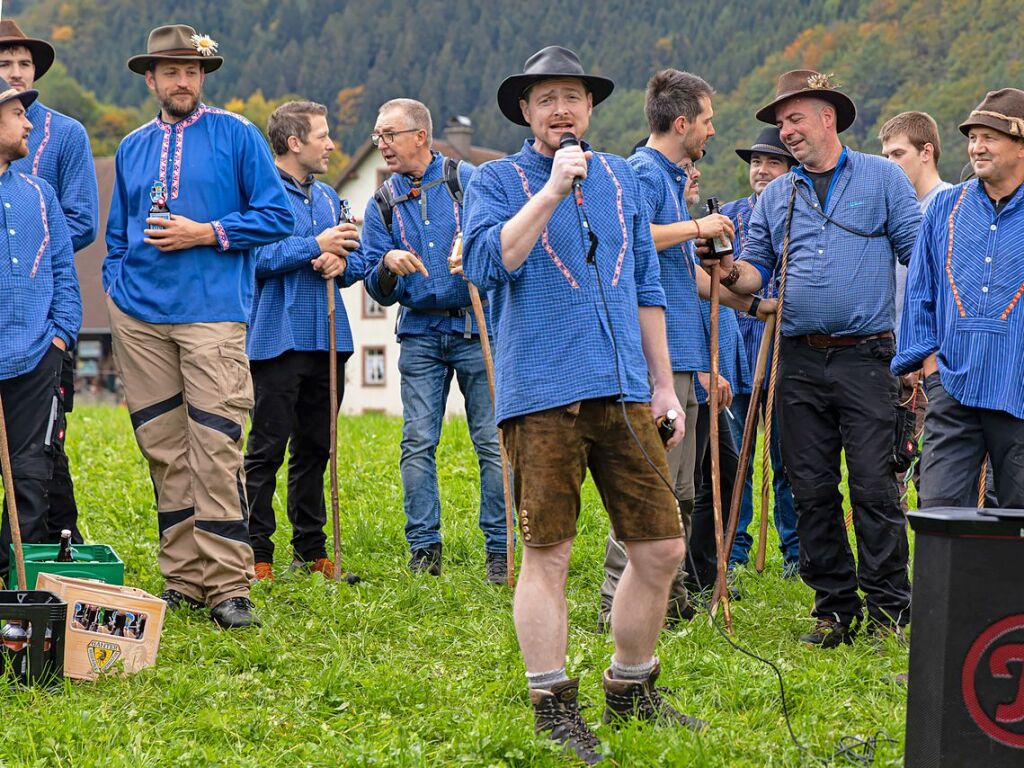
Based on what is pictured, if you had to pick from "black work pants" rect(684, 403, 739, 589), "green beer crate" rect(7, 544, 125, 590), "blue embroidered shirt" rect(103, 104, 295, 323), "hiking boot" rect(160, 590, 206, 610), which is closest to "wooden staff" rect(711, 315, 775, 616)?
"black work pants" rect(684, 403, 739, 589)

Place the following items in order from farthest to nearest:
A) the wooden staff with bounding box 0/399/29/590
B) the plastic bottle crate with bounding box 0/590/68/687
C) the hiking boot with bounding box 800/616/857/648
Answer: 1. the hiking boot with bounding box 800/616/857/648
2. the wooden staff with bounding box 0/399/29/590
3. the plastic bottle crate with bounding box 0/590/68/687

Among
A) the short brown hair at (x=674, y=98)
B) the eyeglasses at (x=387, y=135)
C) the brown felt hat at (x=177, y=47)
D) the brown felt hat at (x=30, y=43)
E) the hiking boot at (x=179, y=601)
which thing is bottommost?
the hiking boot at (x=179, y=601)

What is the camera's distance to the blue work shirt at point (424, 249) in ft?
24.9

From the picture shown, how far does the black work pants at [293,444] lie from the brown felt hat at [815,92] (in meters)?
2.96

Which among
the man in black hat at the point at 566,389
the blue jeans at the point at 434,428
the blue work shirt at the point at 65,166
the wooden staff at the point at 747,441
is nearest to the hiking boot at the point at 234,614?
the blue jeans at the point at 434,428

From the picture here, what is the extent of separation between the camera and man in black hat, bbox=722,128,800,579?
324 inches

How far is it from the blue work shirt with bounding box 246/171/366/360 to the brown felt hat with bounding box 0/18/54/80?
1.41m

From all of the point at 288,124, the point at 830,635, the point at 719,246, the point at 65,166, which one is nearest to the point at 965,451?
the point at 830,635

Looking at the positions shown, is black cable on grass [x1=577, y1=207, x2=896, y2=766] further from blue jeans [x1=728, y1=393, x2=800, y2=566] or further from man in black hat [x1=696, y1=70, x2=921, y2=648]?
blue jeans [x1=728, y1=393, x2=800, y2=566]

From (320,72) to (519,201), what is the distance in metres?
→ 86.1

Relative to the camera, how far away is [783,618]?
6.70m

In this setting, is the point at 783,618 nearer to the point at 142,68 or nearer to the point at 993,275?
the point at 993,275

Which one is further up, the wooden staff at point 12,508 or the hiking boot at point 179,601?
the wooden staff at point 12,508

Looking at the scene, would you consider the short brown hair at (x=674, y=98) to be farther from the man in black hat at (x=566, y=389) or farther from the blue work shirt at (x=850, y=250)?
the man in black hat at (x=566, y=389)
